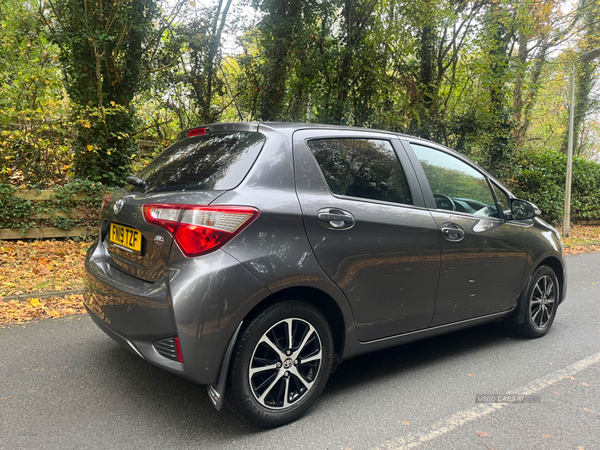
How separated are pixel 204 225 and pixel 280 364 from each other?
94 cm

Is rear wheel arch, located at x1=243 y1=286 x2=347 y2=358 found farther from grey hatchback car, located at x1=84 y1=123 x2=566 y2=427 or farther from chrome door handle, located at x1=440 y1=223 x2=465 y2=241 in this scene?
chrome door handle, located at x1=440 y1=223 x2=465 y2=241

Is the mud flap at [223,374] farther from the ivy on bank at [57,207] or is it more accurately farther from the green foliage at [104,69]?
the green foliage at [104,69]

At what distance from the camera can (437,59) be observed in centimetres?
1305

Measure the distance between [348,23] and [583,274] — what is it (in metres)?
7.94

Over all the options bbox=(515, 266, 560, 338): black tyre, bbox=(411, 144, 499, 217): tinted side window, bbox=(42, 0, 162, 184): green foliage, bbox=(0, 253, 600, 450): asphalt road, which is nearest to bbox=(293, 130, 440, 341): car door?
bbox=(411, 144, 499, 217): tinted side window

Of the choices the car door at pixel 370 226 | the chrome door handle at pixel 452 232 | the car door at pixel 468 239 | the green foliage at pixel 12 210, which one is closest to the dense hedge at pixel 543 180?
the car door at pixel 468 239

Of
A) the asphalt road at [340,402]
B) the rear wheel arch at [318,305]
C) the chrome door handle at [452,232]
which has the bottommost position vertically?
the asphalt road at [340,402]

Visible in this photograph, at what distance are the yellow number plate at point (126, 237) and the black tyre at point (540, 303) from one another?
Answer: 3538 mm

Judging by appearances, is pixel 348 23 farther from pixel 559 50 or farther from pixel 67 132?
pixel 559 50

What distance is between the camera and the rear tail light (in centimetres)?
242

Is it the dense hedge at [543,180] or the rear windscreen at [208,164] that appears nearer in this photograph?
the rear windscreen at [208,164]

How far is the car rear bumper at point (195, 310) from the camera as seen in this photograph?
7.76 feet

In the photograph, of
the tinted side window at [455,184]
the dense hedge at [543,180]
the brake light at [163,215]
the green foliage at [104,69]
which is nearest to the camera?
the brake light at [163,215]

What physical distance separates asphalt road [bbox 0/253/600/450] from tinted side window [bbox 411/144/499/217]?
52.0 inches
